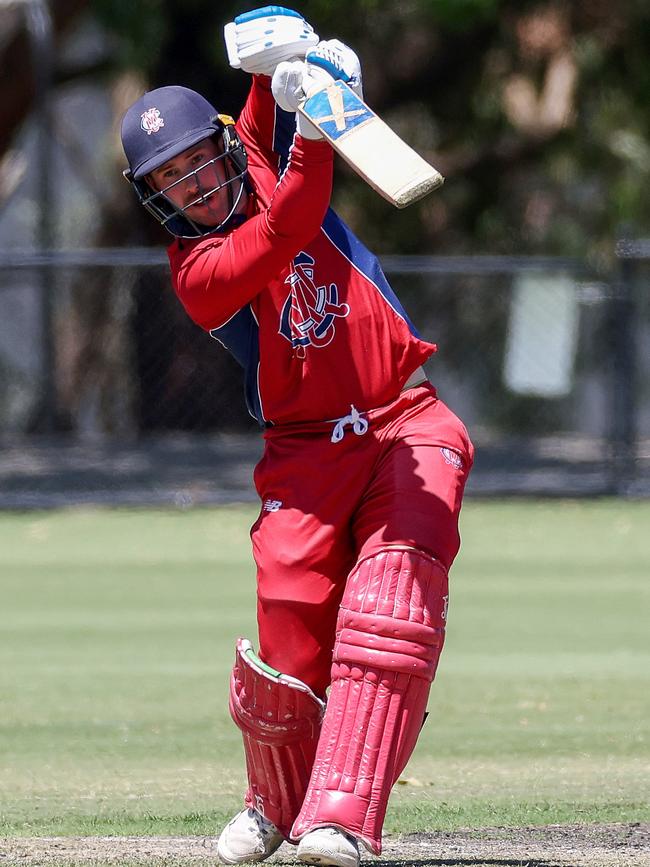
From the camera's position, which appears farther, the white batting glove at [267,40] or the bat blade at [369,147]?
the white batting glove at [267,40]

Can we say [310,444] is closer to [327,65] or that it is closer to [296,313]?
[296,313]

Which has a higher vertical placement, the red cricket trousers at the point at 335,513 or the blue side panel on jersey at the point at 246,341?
the blue side panel on jersey at the point at 246,341

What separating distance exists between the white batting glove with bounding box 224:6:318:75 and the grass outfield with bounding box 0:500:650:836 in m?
2.28

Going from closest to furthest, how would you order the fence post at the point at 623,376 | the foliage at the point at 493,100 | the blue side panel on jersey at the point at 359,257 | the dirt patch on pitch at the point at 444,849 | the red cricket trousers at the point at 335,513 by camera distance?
the red cricket trousers at the point at 335,513 < the dirt patch on pitch at the point at 444,849 < the blue side panel on jersey at the point at 359,257 < the fence post at the point at 623,376 < the foliage at the point at 493,100

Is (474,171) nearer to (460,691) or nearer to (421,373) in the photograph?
(460,691)

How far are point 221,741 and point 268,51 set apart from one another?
3.16 metres

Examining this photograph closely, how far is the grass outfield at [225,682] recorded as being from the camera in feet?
18.8

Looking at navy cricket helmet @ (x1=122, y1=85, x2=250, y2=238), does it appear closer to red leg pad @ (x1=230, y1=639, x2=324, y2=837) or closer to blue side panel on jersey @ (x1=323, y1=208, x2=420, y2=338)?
blue side panel on jersey @ (x1=323, y1=208, x2=420, y2=338)

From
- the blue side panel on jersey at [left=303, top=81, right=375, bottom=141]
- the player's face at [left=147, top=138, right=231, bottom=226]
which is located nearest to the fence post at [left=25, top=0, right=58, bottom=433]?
the player's face at [left=147, top=138, right=231, bottom=226]

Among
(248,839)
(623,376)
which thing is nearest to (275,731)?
(248,839)


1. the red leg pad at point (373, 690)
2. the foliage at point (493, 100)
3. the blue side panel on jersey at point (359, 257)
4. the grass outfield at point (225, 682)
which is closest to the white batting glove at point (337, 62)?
the blue side panel on jersey at point (359, 257)

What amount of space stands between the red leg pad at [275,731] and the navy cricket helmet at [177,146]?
3.84ft

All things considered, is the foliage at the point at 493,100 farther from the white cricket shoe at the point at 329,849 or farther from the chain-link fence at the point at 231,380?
the white cricket shoe at the point at 329,849

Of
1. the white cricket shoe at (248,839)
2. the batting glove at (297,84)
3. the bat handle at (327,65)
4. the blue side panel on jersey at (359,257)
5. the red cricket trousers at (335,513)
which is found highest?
the bat handle at (327,65)
